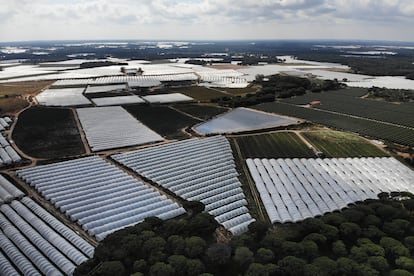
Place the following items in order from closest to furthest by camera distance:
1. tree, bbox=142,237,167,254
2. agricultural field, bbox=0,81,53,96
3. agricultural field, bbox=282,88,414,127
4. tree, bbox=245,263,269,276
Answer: tree, bbox=245,263,269,276 < tree, bbox=142,237,167,254 < agricultural field, bbox=282,88,414,127 < agricultural field, bbox=0,81,53,96

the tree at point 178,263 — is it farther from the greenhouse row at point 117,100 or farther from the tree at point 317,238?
the greenhouse row at point 117,100

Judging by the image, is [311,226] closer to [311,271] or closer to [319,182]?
[311,271]

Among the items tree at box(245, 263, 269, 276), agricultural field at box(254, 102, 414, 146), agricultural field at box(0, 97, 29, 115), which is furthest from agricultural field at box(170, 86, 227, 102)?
tree at box(245, 263, 269, 276)

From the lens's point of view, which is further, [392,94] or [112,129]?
[392,94]

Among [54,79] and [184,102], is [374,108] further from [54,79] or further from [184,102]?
[54,79]

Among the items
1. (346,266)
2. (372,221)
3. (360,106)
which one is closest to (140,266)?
(346,266)

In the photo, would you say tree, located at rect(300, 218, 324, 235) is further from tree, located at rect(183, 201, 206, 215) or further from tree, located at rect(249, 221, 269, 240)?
tree, located at rect(183, 201, 206, 215)

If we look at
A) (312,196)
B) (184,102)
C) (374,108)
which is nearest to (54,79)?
(184,102)
